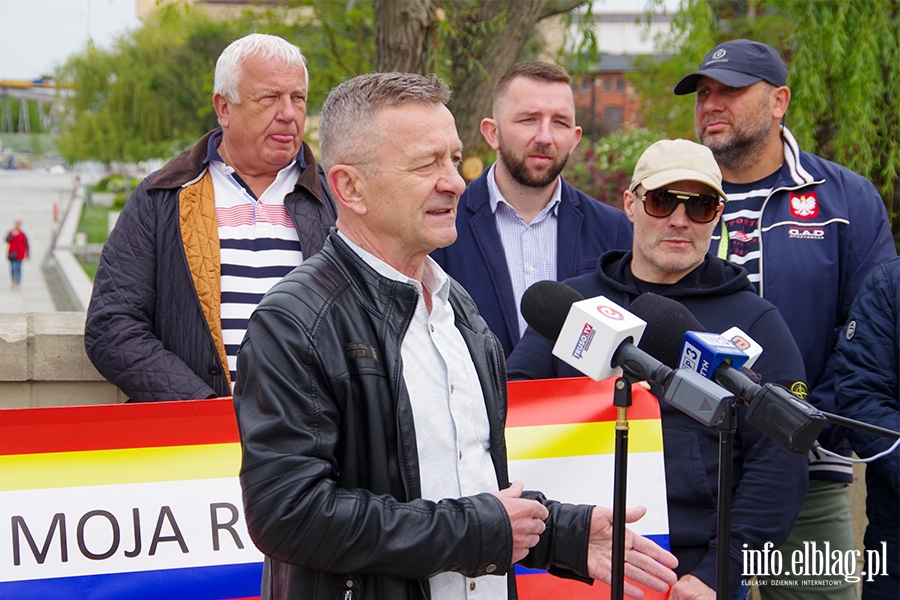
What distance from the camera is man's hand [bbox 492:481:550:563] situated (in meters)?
2.30

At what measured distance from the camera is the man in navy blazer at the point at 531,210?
14.9ft

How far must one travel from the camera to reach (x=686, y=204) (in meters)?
3.57

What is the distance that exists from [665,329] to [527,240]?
81.0 inches

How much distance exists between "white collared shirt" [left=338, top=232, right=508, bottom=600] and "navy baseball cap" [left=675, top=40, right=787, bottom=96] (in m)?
2.55

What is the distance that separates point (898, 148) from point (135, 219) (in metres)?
6.51

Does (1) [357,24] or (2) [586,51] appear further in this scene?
(1) [357,24]

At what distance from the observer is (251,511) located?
2182 millimetres

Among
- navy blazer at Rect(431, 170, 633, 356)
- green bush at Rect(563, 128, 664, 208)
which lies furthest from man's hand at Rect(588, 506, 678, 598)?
green bush at Rect(563, 128, 664, 208)

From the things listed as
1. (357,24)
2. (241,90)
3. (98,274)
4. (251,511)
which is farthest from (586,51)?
(251,511)

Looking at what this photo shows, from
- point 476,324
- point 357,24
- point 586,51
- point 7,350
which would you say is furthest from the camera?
point 357,24

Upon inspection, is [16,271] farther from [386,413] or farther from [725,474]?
[725,474]

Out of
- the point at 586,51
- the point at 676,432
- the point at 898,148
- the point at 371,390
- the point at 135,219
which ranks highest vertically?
the point at 586,51

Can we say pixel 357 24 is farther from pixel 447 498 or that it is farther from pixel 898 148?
pixel 447 498

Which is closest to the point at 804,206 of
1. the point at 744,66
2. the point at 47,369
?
the point at 744,66
